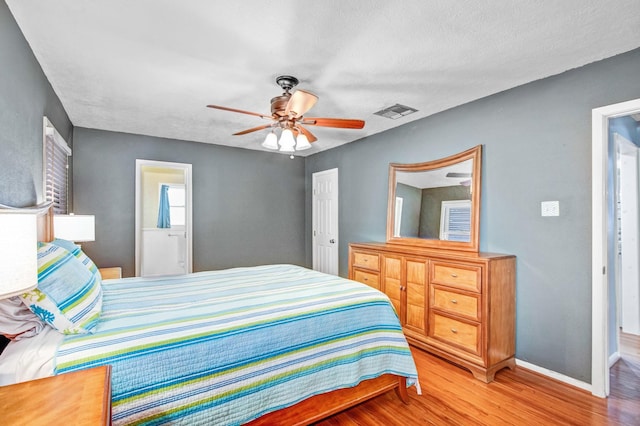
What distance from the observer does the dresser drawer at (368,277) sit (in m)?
3.43

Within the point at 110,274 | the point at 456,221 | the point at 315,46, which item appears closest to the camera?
the point at 315,46

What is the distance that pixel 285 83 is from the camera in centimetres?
250

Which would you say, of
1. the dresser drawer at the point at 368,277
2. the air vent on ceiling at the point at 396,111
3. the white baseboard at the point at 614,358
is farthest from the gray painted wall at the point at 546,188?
the dresser drawer at the point at 368,277

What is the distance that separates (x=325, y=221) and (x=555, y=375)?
11.2ft

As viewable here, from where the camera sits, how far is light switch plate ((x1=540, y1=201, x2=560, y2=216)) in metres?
2.45

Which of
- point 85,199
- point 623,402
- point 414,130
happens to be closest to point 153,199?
point 85,199

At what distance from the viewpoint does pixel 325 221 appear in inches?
203

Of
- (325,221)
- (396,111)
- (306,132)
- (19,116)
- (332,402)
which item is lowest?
(332,402)

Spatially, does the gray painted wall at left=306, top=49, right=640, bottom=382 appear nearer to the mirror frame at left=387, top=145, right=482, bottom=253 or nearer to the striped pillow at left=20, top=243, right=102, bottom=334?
the mirror frame at left=387, top=145, right=482, bottom=253

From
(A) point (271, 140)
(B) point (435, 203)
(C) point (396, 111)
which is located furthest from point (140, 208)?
(B) point (435, 203)

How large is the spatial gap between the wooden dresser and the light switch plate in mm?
459

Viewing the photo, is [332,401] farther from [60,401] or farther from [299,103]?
[299,103]

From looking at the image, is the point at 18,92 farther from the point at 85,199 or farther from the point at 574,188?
the point at 574,188

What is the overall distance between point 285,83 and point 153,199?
14.2 ft
